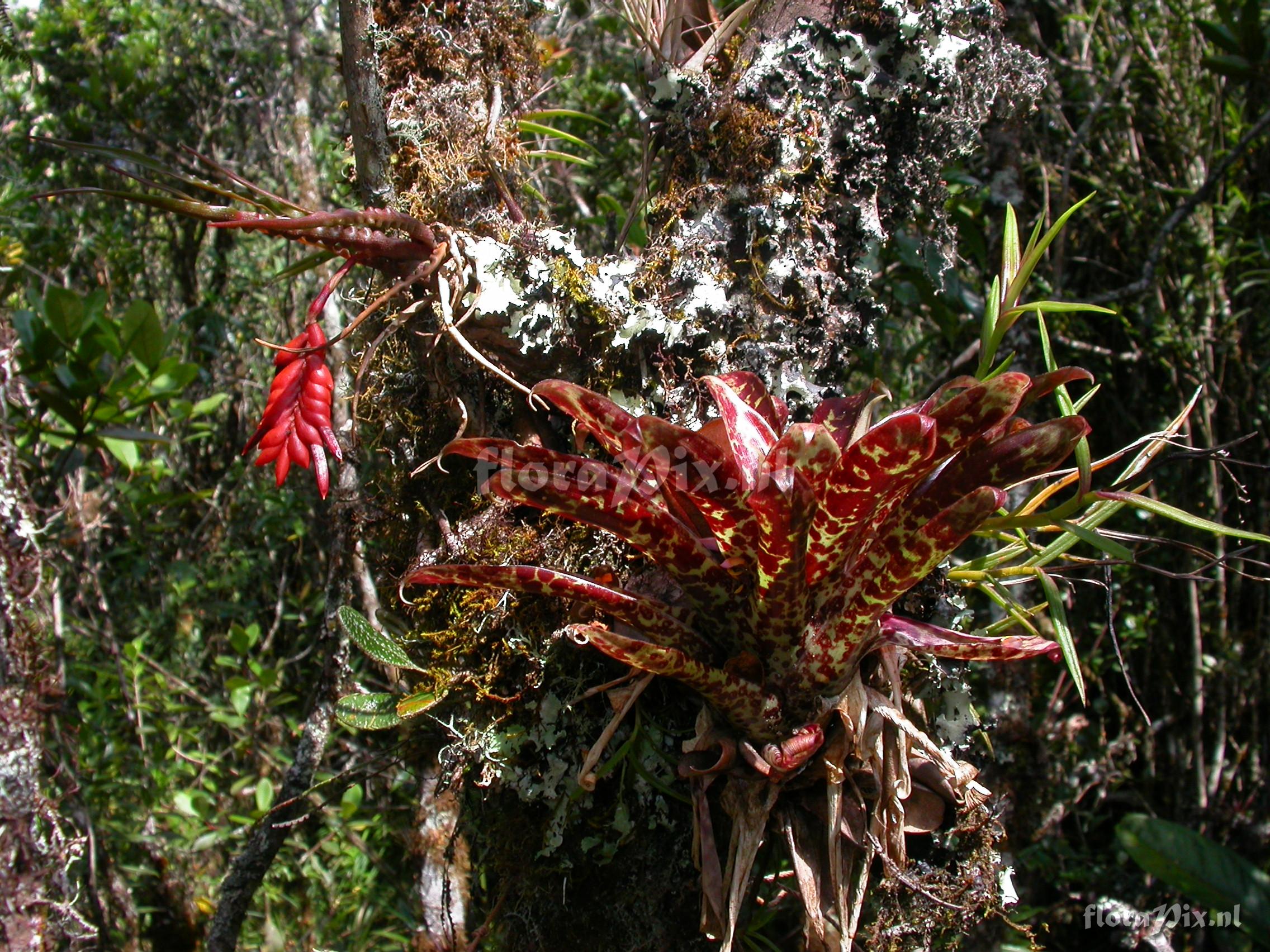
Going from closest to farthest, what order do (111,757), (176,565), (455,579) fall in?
(455,579) → (111,757) → (176,565)

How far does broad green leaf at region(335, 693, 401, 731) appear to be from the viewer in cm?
85

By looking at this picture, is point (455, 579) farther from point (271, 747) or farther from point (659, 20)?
point (271, 747)

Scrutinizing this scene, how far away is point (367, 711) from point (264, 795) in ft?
4.01

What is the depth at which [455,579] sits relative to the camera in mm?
653

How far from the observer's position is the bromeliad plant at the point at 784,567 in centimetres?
59

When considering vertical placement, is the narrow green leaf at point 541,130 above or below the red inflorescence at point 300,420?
above

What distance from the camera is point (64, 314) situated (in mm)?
1507

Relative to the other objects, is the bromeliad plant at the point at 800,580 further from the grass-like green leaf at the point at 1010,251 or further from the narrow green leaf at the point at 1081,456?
the grass-like green leaf at the point at 1010,251

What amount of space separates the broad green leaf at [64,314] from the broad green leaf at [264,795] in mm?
1003

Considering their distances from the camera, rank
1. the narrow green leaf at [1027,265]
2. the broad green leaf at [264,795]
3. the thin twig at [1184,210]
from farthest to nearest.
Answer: the broad green leaf at [264,795]
the thin twig at [1184,210]
the narrow green leaf at [1027,265]

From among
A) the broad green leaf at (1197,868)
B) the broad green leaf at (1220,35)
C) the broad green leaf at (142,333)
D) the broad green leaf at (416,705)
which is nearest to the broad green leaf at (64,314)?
the broad green leaf at (142,333)

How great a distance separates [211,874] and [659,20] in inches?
87.9

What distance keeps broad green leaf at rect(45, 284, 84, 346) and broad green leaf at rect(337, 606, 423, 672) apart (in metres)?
1.03

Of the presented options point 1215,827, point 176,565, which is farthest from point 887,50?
point 176,565
